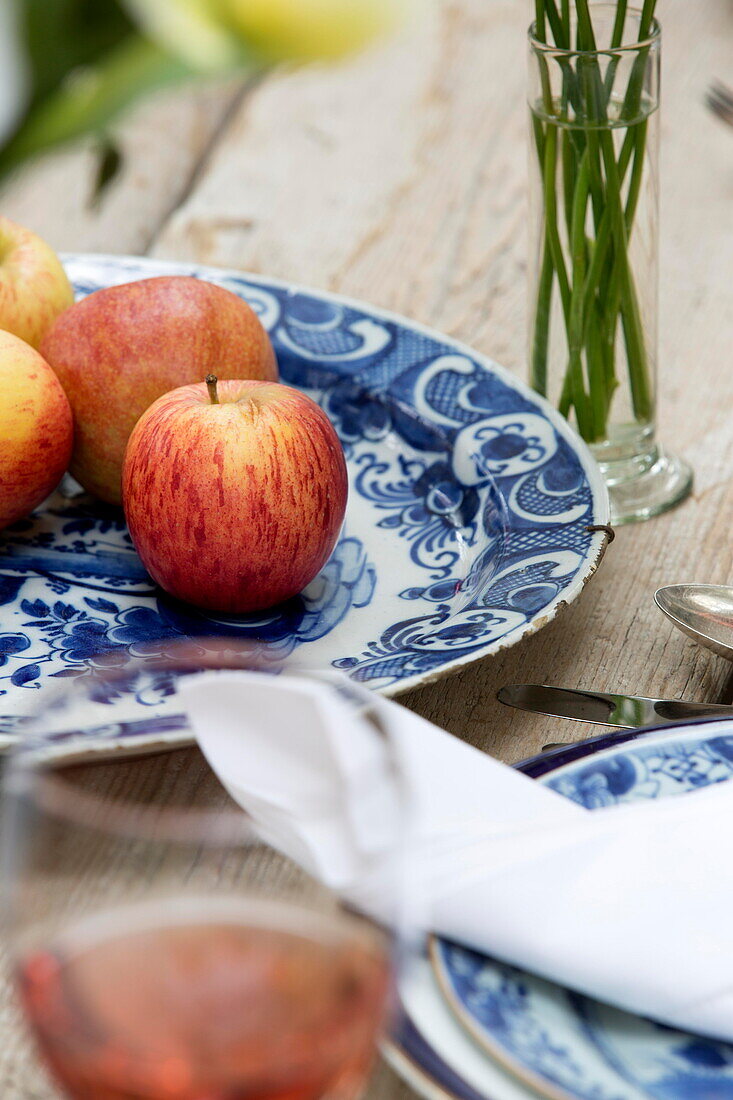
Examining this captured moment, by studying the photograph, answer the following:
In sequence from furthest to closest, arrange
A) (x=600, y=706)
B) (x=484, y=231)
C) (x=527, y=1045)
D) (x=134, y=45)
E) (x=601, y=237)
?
1. (x=484, y=231)
2. (x=601, y=237)
3. (x=600, y=706)
4. (x=527, y=1045)
5. (x=134, y=45)

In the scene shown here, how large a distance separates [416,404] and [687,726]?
30 centimetres

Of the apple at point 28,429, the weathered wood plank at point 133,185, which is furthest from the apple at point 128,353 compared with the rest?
the weathered wood plank at point 133,185

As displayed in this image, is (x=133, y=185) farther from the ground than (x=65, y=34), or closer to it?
closer to it

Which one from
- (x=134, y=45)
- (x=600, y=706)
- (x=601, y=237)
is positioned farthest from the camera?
(x=601, y=237)

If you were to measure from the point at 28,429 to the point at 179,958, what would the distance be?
0.36 m

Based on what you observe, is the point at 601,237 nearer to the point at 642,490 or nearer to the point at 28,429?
the point at 642,490

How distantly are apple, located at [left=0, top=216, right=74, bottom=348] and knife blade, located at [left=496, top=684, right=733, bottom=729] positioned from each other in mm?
315

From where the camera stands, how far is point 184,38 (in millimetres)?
166

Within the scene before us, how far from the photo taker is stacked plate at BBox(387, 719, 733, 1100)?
0.28 m

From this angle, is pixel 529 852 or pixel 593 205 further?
pixel 593 205

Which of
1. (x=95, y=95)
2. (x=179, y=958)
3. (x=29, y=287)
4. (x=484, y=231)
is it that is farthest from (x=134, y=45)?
(x=484, y=231)

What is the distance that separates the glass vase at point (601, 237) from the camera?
1.81ft

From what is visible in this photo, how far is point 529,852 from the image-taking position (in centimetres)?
31

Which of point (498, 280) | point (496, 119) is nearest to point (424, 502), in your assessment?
point (498, 280)
